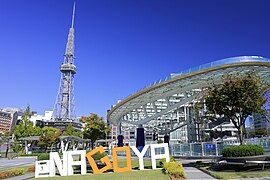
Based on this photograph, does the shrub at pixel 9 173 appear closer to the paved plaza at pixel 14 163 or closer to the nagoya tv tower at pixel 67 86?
the paved plaza at pixel 14 163

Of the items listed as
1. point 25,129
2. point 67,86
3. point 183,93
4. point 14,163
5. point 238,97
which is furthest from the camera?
point 67,86

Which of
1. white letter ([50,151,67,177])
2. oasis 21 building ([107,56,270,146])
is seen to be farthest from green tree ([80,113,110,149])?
white letter ([50,151,67,177])

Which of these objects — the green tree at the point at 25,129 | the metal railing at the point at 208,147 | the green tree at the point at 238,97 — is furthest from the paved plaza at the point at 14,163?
the green tree at the point at 25,129

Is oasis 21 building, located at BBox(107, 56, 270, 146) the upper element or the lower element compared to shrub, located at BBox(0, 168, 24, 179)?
upper

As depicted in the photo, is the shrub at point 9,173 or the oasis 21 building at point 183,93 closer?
the shrub at point 9,173

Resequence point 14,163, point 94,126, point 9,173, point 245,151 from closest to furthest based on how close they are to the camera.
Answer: point 245,151 < point 9,173 < point 14,163 < point 94,126

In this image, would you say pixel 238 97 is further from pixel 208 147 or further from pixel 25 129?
pixel 25 129

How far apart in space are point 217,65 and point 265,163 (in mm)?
15753

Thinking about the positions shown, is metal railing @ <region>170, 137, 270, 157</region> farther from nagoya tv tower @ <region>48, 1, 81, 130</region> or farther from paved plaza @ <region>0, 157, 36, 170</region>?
nagoya tv tower @ <region>48, 1, 81, 130</region>

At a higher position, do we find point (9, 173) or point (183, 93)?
point (183, 93)

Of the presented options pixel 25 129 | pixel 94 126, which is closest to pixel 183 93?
pixel 94 126

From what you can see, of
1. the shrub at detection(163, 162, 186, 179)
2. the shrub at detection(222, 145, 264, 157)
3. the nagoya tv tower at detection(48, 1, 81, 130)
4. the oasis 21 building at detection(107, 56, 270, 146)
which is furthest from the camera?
the nagoya tv tower at detection(48, 1, 81, 130)

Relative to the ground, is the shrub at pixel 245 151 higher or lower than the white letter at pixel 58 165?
higher

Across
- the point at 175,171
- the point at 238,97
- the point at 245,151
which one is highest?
the point at 238,97
